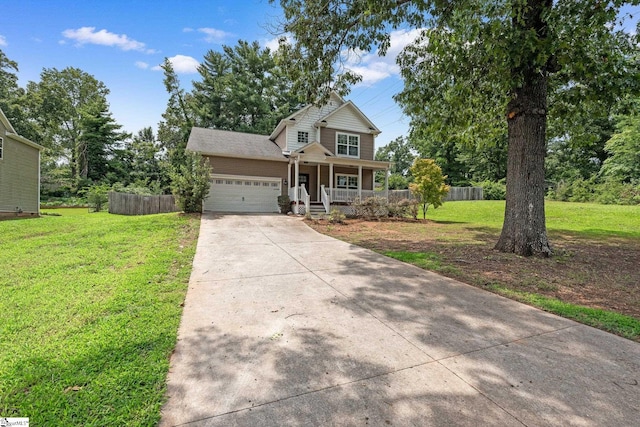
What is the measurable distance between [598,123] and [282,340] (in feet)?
134

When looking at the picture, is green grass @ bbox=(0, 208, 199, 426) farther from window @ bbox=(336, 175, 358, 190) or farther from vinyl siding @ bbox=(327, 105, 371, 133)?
vinyl siding @ bbox=(327, 105, 371, 133)

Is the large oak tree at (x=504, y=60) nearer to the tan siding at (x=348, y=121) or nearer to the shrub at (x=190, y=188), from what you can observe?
the shrub at (x=190, y=188)

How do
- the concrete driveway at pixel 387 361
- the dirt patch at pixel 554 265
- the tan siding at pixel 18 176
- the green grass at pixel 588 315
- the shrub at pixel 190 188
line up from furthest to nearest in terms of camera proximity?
the tan siding at pixel 18 176 → the shrub at pixel 190 188 → the dirt patch at pixel 554 265 → the green grass at pixel 588 315 → the concrete driveway at pixel 387 361

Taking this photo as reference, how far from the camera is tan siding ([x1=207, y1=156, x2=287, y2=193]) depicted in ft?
55.2

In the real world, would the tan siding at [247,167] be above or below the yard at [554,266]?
above

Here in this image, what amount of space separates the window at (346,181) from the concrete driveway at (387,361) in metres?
15.5

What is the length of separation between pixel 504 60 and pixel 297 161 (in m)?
11.9

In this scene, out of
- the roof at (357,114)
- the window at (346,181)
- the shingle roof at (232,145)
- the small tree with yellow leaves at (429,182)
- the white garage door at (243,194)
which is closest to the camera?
the small tree with yellow leaves at (429,182)

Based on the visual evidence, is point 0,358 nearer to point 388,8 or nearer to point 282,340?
point 282,340

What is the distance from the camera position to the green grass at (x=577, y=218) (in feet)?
37.9

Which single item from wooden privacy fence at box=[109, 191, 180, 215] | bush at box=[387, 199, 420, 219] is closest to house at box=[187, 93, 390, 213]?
bush at box=[387, 199, 420, 219]

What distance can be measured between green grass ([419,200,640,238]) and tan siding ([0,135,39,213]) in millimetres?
23659

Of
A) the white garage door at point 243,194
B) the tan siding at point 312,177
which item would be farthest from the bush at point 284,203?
the tan siding at point 312,177

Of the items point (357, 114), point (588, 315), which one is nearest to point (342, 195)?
point (357, 114)
